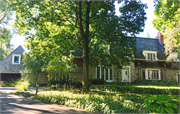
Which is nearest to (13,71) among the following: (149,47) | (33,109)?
(33,109)

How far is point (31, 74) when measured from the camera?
83.0ft

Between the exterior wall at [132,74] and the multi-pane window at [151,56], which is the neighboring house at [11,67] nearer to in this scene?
the exterior wall at [132,74]

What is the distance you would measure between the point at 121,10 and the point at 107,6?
137 centimetres

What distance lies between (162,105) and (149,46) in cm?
2504

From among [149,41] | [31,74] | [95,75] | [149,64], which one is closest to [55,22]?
[95,75]

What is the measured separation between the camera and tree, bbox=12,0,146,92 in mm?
11133

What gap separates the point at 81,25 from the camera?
43.9 ft

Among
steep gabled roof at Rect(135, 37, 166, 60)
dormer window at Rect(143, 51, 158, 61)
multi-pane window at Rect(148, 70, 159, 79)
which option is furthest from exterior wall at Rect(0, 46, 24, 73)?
multi-pane window at Rect(148, 70, 159, 79)

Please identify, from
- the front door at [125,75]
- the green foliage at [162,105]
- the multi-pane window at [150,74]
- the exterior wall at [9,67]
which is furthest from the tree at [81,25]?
the exterior wall at [9,67]

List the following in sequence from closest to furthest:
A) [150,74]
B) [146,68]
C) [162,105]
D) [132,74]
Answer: [162,105] < [132,74] < [146,68] < [150,74]

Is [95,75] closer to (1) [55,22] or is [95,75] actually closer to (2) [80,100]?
(1) [55,22]

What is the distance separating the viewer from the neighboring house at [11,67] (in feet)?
84.1

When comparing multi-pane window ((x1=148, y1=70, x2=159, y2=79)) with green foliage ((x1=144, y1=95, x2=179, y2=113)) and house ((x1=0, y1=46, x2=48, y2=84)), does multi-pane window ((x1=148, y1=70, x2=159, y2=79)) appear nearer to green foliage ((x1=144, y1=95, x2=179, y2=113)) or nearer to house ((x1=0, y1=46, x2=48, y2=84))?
house ((x1=0, y1=46, x2=48, y2=84))

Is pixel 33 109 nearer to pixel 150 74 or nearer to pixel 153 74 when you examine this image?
pixel 150 74
